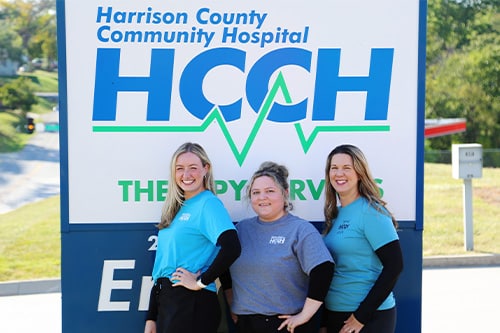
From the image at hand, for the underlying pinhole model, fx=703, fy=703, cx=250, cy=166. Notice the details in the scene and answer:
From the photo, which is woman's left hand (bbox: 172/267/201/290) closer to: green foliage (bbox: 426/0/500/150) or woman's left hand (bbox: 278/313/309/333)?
woman's left hand (bbox: 278/313/309/333)

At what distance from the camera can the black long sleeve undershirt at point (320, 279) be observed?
3393mm

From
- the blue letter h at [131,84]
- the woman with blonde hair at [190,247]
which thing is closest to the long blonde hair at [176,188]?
the woman with blonde hair at [190,247]

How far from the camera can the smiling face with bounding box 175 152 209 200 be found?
144 inches

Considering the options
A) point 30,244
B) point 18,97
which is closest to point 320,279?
point 30,244

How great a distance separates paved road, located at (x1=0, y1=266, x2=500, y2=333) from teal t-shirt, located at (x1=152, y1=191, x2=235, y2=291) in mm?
3757

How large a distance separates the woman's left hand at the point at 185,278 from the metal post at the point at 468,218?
23.1 ft

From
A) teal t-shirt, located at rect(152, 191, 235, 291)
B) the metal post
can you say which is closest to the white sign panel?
teal t-shirt, located at rect(152, 191, 235, 291)

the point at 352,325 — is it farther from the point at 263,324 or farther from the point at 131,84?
the point at 131,84

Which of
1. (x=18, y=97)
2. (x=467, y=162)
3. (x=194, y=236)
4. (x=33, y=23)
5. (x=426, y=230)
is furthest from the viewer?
(x=33, y=23)

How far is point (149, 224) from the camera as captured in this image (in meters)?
4.23

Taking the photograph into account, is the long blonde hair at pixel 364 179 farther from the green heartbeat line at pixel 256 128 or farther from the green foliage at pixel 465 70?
the green foliage at pixel 465 70

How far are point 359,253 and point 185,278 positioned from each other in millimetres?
880

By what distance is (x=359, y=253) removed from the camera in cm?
350

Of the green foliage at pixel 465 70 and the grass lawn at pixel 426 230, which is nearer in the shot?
the grass lawn at pixel 426 230
